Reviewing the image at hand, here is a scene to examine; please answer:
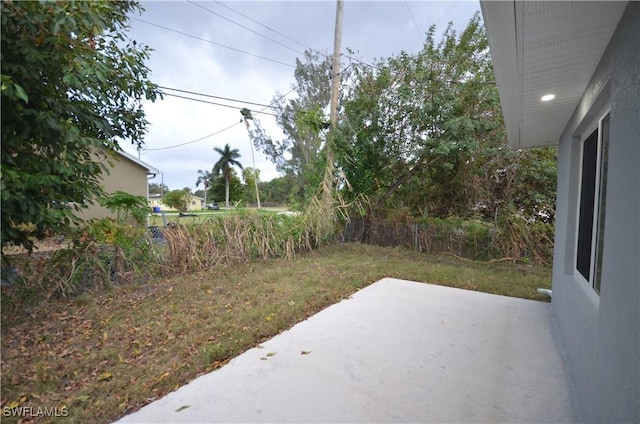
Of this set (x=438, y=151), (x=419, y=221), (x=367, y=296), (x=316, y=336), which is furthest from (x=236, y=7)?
(x=316, y=336)

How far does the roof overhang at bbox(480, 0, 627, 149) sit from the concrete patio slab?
2.17m

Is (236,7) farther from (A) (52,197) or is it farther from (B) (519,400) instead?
(B) (519,400)

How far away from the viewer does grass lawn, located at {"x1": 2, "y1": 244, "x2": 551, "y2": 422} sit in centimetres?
220

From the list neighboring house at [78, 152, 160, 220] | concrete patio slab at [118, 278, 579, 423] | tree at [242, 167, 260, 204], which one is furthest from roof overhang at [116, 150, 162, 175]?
concrete patio slab at [118, 278, 579, 423]

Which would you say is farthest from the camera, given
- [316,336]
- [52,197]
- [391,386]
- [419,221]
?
[419,221]

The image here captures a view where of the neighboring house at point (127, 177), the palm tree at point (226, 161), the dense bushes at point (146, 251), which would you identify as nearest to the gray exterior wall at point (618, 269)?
the dense bushes at point (146, 251)

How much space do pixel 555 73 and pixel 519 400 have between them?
2.21 metres

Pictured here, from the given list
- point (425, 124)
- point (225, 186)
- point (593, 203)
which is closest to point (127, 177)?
point (425, 124)

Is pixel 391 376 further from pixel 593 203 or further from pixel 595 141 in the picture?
pixel 595 141

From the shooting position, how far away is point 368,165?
8.70m

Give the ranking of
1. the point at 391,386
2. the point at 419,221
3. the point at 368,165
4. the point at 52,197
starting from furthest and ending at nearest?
the point at 368,165
the point at 419,221
the point at 52,197
the point at 391,386
